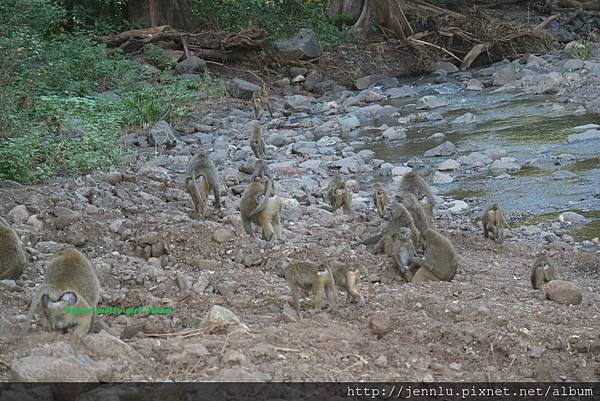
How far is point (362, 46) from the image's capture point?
92.9ft

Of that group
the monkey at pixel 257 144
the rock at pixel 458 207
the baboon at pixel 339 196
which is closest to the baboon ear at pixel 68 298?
the baboon at pixel 339 196

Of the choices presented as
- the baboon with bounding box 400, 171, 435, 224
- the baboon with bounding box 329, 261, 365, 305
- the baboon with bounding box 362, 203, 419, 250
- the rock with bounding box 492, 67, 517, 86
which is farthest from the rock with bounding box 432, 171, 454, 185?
the rock with bounding box 492, 67, 517, 86

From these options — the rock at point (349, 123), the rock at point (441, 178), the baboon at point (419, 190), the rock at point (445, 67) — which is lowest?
the rock at point (445, 67)

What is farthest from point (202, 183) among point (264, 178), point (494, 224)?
point (494, 224)

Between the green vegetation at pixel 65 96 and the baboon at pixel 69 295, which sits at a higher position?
the baboon at pixel 69 295

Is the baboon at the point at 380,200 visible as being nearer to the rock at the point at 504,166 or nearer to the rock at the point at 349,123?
the rock at the point at 504,166

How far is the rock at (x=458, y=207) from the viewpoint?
12.6m

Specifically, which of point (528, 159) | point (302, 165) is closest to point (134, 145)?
point (302, 165)

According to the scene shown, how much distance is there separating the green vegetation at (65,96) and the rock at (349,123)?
11.8 feet

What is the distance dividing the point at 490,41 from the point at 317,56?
610 cm

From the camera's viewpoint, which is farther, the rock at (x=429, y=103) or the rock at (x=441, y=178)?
the rock at (x=429, y=103)

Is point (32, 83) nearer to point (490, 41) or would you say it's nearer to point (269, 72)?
point (269, 72)

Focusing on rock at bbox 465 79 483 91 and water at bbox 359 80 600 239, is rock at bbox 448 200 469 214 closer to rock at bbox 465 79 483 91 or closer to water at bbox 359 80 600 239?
water at bbox 359 80 600 239

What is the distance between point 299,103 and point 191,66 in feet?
10.6
